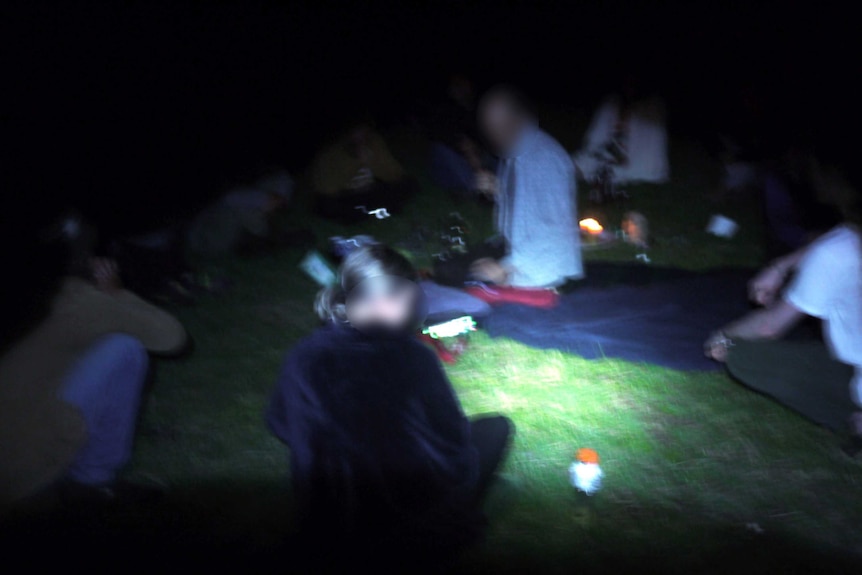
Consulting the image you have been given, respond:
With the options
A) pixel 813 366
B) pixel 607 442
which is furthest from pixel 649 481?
pixel 813 366

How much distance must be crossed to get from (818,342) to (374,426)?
2.61 m

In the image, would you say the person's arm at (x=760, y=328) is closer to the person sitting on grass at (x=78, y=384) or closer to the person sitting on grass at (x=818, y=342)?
the person sitting on grass at (x=818, y=342)

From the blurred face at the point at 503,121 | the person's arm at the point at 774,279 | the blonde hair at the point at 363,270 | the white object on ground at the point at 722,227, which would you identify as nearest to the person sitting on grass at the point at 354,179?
the blurred face at the point at 503,121

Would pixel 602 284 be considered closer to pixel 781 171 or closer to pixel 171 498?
pixel 781 171

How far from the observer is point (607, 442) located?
3.49 meters

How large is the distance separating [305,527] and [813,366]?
2685 mm

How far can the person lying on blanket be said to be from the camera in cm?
420

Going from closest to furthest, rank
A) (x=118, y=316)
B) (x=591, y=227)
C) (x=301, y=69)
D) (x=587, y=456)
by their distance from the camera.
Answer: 1. (x=118, y=316)
2. (x=587, y=456)
3. (x=591, y=227)
4. (x=301, y=69)

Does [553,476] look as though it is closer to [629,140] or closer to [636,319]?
[636,319]

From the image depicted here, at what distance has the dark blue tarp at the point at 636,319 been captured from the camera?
428 centimetres

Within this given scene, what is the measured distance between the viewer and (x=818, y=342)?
138 inches

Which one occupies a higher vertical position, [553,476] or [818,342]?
[818,342]

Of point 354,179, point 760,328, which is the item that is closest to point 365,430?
point 760,328

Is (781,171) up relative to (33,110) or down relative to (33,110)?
down
